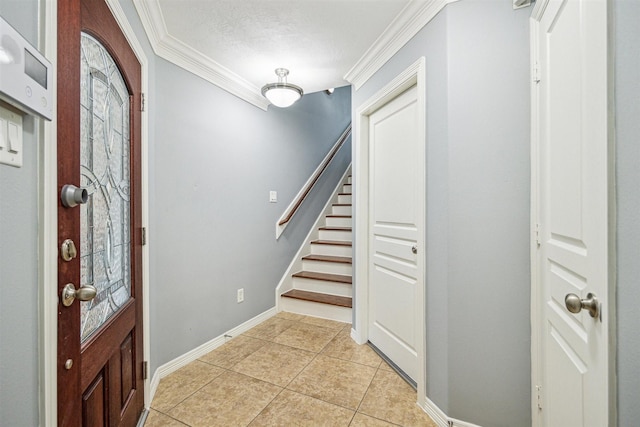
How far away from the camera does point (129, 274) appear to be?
1448 mm

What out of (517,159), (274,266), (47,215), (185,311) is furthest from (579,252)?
(274,266)

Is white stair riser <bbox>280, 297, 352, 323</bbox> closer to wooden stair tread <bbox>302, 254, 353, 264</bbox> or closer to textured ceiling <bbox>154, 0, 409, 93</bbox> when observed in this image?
wooden stair tread <bbox>302, 254, 353, 264</bbox>

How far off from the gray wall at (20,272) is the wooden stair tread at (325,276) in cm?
254

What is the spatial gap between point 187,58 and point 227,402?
230 centimetres

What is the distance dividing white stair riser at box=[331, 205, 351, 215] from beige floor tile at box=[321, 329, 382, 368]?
1.94 meters

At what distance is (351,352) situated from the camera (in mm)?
2262

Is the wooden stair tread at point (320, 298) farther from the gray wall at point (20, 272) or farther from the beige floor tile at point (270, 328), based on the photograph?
the gray wall at point (20, 272)

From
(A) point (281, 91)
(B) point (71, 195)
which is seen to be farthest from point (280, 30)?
(B) point (71, 195)

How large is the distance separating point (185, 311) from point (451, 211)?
6.31 feet

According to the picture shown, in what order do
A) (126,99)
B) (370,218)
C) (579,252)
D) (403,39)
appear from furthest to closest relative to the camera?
(370,218) → (403,39) → (126,99) → (579,252)

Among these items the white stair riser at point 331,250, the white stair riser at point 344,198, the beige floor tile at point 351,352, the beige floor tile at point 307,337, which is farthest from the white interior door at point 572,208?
the white stair riser at point 344,198

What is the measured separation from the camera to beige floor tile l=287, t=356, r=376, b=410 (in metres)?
1.73

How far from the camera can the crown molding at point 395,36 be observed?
5.16ft

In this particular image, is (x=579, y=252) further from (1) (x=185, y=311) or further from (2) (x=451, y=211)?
(1) (x=185, y=311)
